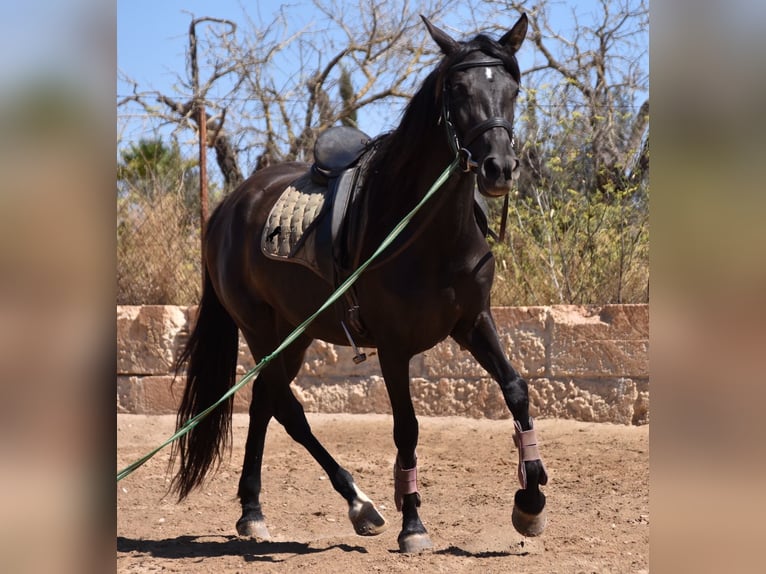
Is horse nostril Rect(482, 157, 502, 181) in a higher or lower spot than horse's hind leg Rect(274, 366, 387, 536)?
higher

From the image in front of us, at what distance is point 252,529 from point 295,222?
1.71 metres

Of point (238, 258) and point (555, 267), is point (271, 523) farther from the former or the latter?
point (555, 267)

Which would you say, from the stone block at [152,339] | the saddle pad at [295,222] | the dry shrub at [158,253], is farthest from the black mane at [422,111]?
the dry shrub at [158,253]

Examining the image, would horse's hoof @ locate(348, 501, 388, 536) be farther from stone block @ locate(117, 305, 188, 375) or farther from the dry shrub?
the dry shrub

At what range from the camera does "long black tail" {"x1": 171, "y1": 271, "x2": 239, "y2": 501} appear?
5402mm

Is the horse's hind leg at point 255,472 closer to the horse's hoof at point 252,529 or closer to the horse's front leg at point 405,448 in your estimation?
the horse's hoof at point 252,529

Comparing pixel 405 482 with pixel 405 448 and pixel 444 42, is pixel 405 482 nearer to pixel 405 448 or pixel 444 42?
pixel 405 448

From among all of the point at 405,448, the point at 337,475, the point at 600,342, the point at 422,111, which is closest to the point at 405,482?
the point at 405,448

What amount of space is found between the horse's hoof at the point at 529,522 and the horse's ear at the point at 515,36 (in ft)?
6.82

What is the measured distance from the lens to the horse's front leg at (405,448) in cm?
434

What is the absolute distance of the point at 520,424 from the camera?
4.28 m

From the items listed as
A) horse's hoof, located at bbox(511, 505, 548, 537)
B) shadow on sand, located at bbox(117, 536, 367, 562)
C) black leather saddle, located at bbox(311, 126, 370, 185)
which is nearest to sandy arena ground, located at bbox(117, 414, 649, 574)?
shadow on sand, located at bbox(117, 536, 367, 562)

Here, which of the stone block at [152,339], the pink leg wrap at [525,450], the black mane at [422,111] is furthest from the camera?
the stone block at [152,339]
